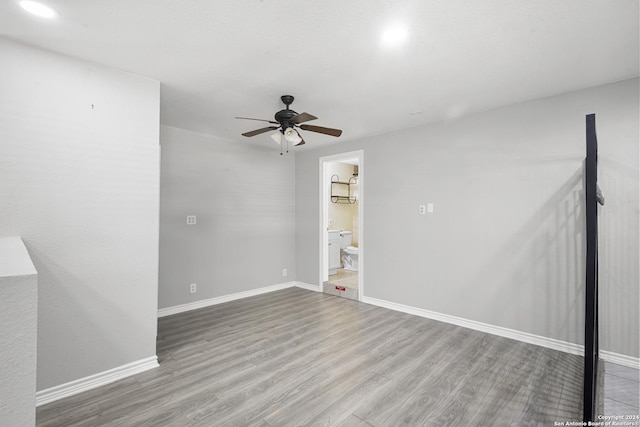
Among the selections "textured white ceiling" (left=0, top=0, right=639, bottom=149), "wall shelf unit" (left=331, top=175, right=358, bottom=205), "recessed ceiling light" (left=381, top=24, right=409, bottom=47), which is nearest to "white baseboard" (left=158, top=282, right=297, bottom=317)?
"wall shelf unit" (left=331, top=175, right=358, bottom=205)

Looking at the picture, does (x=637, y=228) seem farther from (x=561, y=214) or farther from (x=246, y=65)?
(x=246, y=65)

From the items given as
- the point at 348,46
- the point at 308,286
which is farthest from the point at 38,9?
the point at 308,286

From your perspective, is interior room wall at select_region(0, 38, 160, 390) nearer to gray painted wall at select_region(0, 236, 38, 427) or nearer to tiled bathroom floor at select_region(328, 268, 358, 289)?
gray painted wall at select_region(0, 236, 38, 427)

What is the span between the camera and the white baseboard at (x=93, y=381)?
2.09m

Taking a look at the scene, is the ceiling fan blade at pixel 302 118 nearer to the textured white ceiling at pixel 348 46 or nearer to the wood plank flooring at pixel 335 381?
the textured white ceiling at pixel 348 46

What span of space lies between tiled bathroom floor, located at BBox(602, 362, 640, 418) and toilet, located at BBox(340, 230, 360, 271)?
432 cm

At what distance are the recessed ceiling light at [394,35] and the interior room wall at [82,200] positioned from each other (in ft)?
6.61

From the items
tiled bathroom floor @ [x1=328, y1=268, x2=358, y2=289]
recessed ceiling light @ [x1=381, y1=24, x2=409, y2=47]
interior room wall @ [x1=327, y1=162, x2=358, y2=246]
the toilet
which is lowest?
tiled bathroom floor @ [x1=328, y1=268, x2=358, y2=289]

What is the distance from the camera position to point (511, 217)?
3174 mm

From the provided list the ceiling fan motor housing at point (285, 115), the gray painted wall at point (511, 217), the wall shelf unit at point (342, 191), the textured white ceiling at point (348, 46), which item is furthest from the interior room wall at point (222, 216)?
the ceiling fan motor housing at point (285, 115)

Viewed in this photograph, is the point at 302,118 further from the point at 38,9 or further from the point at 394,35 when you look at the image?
the point at 38,9

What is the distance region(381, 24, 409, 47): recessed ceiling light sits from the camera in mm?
1900

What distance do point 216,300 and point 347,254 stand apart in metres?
3.17

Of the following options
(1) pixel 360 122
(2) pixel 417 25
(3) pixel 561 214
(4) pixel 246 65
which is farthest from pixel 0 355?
(3) pixel 561 214
